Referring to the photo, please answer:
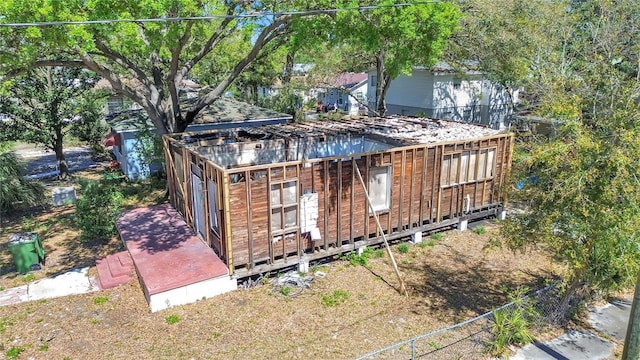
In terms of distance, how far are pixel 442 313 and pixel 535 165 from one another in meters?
3.80

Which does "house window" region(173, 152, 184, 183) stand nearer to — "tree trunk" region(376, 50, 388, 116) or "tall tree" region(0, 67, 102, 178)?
"tall tree" region(0, 67, 102, 178)

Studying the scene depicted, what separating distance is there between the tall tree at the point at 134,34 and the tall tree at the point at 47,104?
514 centimetres

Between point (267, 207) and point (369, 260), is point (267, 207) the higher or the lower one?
the higher one

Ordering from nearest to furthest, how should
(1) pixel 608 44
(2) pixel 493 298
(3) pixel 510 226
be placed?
(3) pixel 510 226 < (2) pixel 493 298 < (1) pixel 608 44

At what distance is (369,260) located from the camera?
11969 mm

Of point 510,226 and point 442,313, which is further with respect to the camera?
point 442,313

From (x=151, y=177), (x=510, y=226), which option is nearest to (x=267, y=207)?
(x=510, y=226)

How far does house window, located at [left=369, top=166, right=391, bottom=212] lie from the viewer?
1228 centimetres

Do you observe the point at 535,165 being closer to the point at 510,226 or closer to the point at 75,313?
the point at 510,226

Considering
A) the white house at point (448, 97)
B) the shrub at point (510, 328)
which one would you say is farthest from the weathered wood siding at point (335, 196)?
the white house at point (448, 97)

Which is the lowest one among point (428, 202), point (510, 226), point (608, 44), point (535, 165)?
point (428, 202)

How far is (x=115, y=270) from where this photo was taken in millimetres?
10953

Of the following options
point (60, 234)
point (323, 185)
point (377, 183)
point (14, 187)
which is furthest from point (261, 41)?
point (14, 187)

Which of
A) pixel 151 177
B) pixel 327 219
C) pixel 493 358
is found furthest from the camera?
pixel 151 177
